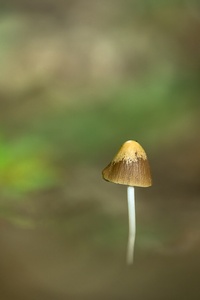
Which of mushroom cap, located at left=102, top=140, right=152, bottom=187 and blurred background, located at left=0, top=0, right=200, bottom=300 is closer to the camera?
mushroom cap, located at left=102, top=140, right=152, bottom=187

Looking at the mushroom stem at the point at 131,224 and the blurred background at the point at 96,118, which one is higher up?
the blurred background at the point at 96,118

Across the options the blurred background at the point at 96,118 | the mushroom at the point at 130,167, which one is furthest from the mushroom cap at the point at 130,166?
the blurred background at the point at 96,118

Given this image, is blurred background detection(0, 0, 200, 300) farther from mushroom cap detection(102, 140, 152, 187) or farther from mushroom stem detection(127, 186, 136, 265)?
mushroom cap detection(102, 140, 152, 187)

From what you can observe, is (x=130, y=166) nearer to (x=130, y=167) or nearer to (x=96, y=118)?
(x=130, y=167)

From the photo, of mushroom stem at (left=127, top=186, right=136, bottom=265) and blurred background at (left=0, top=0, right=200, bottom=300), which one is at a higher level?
blurred background at (left=0, top=0, right=200, bottom=300)

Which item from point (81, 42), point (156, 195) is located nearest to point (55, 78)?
point (81, 42)

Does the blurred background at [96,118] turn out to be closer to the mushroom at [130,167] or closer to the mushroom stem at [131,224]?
the mushroom stem at [131,224]

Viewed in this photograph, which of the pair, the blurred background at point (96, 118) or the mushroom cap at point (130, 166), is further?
the blurred background at point (96, 118)

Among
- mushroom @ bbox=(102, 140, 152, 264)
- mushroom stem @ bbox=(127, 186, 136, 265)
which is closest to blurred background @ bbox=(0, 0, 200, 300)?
mushroom stem @ bbox=(127, 186, 136, 265)

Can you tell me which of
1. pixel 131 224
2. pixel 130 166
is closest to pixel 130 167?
pixel 130 166
